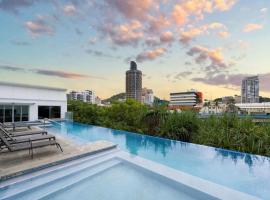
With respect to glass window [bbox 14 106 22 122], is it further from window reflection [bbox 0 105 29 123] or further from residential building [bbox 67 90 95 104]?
residential building [bbox 67 90 95 104]

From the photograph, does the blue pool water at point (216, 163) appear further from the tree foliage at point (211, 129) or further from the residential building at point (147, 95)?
the residential building at point (147, 95)

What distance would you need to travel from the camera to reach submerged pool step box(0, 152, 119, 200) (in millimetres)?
4062

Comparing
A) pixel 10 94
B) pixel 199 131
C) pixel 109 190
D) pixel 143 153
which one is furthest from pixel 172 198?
pixel 10 94

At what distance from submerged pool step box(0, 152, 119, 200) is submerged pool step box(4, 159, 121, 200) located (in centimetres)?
4

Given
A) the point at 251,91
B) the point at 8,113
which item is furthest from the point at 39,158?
the point at 251,91

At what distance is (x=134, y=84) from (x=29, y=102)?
237 ft

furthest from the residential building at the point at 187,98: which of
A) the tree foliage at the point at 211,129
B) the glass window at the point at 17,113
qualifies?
the tree foliage at the point at 211,129

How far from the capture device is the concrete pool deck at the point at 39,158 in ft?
15.3

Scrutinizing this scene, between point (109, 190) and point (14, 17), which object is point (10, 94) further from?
point (109, 190)

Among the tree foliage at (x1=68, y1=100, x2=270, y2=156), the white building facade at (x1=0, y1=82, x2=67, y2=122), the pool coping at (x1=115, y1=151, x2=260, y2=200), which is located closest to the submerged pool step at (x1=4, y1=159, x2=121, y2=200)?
the pool coping at (x1=115, y1=151, x2=260, y2=200)

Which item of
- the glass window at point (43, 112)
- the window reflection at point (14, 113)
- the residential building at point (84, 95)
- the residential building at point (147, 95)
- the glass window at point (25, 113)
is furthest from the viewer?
the residential building at point (84, 95)

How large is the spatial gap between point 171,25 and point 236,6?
4.65 meters

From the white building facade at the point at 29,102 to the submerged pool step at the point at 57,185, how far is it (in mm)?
15289

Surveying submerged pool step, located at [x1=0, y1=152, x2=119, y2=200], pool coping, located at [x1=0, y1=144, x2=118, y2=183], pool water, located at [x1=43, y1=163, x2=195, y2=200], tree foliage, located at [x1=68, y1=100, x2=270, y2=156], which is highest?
tree foliage, located at [x1=68, y1=100, x2=270, y2=156]
